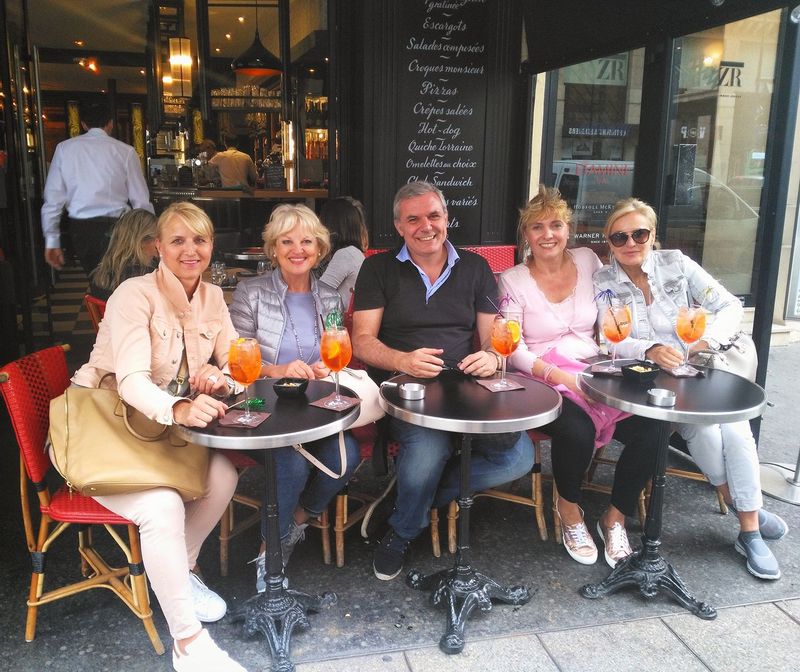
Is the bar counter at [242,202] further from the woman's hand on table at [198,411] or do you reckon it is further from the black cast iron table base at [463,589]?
the woman's hand on table at [198,411]

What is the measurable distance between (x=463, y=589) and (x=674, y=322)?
4.60 feet

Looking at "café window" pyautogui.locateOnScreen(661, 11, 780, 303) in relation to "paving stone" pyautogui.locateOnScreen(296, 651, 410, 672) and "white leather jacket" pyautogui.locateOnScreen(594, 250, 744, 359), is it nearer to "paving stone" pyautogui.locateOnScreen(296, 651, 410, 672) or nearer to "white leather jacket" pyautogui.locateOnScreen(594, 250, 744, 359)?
"white leather jacket" pyautogui.locateOnScreen(594, 250, 744, 359)

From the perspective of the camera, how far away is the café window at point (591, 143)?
14.8 feet

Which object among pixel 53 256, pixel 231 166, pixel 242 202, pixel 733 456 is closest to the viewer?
pixel 733 456

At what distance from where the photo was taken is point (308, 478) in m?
2.58

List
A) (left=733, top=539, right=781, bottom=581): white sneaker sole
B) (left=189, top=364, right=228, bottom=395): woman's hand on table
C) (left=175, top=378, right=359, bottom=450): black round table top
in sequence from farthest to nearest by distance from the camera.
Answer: (left=733, top=539, right=781, bottom=581): white sneaker sole → (left=189, top=364, right=228, bottom=395): woman's hand on table → (left=175, top=378, right=359, bottom=450): black round table top

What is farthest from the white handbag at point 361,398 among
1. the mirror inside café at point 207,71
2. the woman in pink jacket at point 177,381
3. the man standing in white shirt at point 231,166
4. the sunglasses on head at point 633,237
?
the man standing in white shirt at point 231,166

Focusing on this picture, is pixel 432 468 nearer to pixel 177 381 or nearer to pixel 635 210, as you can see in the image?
pixel 177 381

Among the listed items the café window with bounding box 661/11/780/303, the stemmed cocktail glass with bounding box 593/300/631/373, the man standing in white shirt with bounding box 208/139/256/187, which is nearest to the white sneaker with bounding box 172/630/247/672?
the stemmed cocktail glass with bounding box 593/300/631/373

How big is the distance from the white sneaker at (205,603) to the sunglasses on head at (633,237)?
2007 mm

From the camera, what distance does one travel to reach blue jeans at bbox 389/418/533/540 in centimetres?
249

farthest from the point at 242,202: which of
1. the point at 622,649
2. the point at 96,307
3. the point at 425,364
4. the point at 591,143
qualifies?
the point at 622,649

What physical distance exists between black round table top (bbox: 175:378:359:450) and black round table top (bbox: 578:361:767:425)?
32.2 inches

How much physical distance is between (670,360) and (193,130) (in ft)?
38.0
